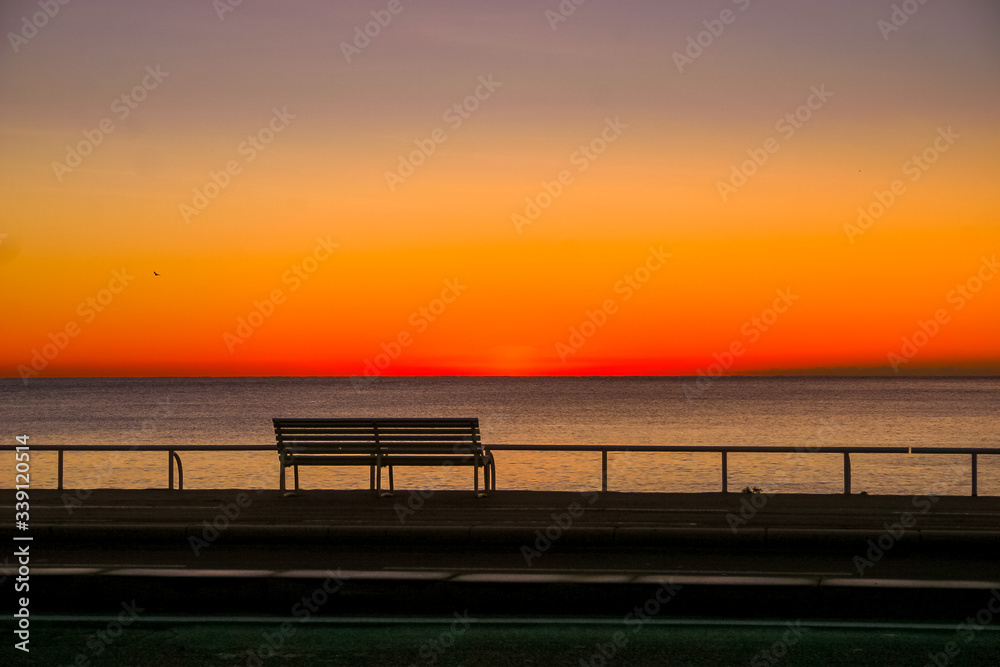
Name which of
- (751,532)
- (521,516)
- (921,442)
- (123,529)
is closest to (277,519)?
(123,529)

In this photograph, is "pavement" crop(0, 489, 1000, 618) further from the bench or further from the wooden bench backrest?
the wooden bench backrest

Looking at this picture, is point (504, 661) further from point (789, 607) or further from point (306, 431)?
point (306, 431)

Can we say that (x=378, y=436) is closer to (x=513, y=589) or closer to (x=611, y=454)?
(x=513, y=589)

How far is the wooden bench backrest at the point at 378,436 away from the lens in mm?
15727

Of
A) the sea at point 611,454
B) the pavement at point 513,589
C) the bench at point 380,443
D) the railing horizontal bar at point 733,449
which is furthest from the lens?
the sea at point 611,454

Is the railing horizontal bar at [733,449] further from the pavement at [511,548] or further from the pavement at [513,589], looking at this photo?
the pavement at [513,589]

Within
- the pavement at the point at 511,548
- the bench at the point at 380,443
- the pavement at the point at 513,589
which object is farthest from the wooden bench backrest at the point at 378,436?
the pavement at the point at 513,589

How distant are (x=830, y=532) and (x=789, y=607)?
3.32 meters

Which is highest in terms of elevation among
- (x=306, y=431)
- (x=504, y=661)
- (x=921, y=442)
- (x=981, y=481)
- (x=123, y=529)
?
(x=921, y=442)

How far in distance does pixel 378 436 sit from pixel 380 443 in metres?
0.15

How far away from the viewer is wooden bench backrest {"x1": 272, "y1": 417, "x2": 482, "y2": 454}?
15727 mm

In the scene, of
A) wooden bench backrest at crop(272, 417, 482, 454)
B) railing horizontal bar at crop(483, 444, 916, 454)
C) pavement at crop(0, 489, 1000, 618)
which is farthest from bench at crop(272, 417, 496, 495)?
pavement at crop(0, 489, 1000, 618)

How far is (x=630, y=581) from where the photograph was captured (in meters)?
8.56

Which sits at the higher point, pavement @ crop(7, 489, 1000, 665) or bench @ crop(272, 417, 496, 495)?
bench @ crop(272, 417, 496, 495)
